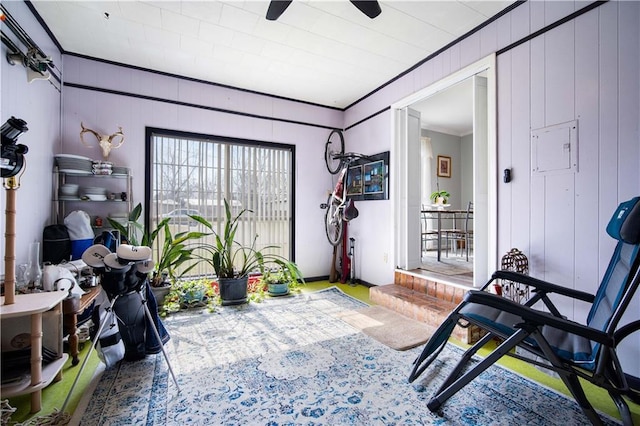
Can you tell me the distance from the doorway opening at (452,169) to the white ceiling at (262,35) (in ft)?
Result: 1.60

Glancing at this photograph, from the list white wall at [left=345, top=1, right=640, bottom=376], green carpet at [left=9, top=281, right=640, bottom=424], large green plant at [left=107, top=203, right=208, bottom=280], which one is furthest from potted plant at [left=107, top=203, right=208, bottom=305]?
white wall at [left=345, top=1, right=640, bottom=376]

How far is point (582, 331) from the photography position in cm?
130

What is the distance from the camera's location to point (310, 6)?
243 cm

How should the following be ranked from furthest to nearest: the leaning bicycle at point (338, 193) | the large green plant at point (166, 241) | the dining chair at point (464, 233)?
the dining chair at point (464, 233) → the leaning bicycle at point (338, 193) → the large green plant at point (166, 241)

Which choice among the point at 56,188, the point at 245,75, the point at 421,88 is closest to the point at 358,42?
the point at 421,88

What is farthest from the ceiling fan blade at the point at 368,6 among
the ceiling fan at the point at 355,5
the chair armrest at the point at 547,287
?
the chair armrest at the point at 547,287

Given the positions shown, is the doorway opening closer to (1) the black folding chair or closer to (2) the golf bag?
(1) the black folding chair

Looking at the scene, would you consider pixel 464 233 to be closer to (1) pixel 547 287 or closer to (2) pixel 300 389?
(1) pixel 547 287

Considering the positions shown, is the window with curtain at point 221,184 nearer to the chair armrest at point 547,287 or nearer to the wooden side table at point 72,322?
the wooden side table at point 72,322

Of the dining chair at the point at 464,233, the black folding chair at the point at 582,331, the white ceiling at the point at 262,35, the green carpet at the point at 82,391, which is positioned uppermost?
the white ceiling at the point at 262,35

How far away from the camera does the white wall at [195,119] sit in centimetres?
326

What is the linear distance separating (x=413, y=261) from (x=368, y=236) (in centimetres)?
79

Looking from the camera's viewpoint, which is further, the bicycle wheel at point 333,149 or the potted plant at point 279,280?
the bicycle wheel at point 333,149

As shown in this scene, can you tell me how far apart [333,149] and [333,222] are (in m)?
1.34
